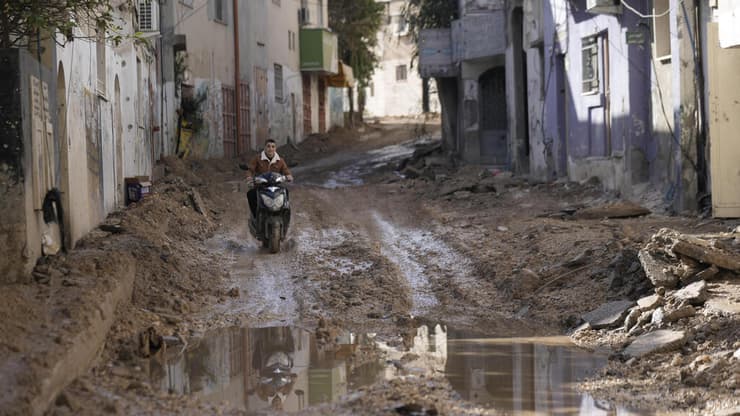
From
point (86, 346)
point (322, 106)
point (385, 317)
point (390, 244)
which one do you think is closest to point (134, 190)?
point (390, 244)

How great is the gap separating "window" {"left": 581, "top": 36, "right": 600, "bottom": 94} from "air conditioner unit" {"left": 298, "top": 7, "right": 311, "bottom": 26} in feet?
76.4

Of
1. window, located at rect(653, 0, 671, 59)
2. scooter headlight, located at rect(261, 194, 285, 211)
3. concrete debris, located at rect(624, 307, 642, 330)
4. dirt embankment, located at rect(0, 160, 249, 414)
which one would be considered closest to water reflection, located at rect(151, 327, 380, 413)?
dirt embankment, located at rect(0, 160, 249, 414)

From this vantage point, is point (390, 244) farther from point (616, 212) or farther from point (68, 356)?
point (68, 356)

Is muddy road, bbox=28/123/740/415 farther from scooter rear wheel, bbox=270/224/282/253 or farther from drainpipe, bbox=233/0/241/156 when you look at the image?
drainpipe, bbox=233/0/241/156

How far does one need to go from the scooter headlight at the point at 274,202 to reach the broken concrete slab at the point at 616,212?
444 centimetres

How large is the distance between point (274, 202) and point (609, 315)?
18.7ft

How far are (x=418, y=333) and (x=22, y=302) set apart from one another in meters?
3.42

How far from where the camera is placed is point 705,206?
13883mm

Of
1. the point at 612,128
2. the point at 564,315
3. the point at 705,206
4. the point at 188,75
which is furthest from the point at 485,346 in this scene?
the point at 188,75

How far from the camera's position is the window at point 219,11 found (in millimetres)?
29186

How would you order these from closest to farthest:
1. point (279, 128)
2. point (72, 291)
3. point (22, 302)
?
point (22, 302) → point (72, 291) → point (279, 128)

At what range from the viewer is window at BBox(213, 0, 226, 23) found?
29186 millimetres

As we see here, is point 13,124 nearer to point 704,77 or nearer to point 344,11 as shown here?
point 704,77

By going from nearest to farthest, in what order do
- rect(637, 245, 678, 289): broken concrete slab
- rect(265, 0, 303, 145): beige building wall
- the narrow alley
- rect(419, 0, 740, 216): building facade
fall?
the narrow alley, rect(637, 245, 678, 289): broken concrete slab, rect(419, 0, 740, 216): building facade, rect(265, 0, 303, 145): beige building wall
